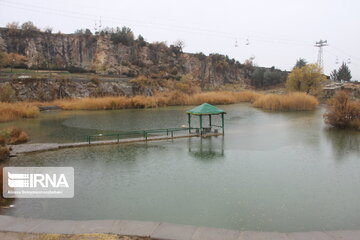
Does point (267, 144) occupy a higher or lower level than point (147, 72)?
lower

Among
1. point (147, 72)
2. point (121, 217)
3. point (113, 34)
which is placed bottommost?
point (121, 217)

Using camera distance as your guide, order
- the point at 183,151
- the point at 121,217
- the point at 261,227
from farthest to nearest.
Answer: the point at 183,151 < the point at 121,217 < the point at 261,227

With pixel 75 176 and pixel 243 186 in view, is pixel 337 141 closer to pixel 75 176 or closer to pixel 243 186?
pixel 243 186

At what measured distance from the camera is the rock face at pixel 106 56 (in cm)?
6488

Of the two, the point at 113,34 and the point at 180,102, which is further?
the point at 113,34

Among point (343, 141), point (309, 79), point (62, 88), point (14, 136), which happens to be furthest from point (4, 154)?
point (309, 79)

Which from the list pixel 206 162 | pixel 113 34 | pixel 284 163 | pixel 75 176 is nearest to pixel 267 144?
pixel 284 163

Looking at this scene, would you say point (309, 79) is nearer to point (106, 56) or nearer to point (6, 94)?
point (106, 56)

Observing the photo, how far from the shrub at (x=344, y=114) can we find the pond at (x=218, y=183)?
431 centimetres

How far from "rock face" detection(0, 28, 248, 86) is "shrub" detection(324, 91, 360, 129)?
45.3 meters

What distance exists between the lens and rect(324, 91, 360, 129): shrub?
2358 cm

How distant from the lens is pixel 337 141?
1883cm

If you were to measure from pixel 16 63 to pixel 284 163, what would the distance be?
56.1 m

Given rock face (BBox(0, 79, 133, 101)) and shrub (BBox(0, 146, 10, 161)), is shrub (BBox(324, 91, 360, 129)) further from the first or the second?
rock face (BBox(0, 79, 133, 101))
